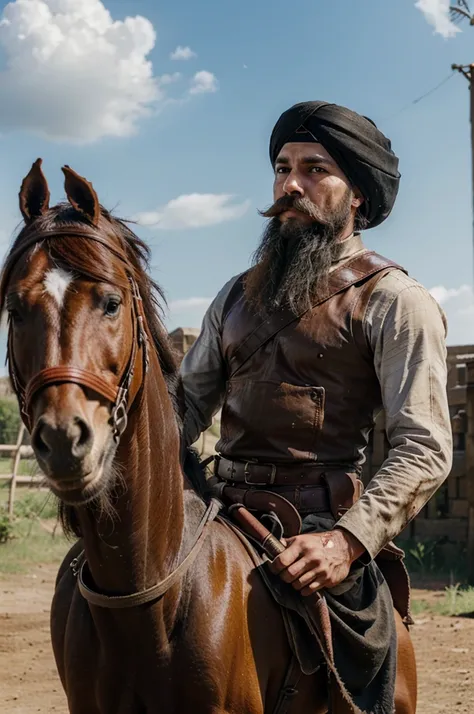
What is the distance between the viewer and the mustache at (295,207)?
3279 mm

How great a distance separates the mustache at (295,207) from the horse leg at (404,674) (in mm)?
1506

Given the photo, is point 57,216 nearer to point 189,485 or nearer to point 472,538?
point 189,485

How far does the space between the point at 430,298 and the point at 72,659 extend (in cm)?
169

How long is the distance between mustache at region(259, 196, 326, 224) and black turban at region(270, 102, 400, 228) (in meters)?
0.19

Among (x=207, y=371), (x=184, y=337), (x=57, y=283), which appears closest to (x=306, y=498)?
(x=207, y=371)

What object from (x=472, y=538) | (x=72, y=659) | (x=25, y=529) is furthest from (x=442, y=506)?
(x=72, y=659)

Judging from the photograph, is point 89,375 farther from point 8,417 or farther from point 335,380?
point 8,417

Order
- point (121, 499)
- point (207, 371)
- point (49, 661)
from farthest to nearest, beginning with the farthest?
point (49, 661) → point (207, 371) → point (121, 499)

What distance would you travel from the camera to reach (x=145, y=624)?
2439 mm

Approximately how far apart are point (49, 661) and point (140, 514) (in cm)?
501

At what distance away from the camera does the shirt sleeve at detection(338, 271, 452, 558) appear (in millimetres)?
2770

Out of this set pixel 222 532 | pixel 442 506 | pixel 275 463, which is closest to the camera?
pixel 222 532

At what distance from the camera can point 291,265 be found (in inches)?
128

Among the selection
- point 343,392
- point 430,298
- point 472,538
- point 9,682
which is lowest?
point 9,682
